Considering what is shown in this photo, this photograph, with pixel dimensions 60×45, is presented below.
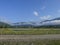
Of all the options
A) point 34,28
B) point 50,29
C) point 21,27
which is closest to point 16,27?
point 21,27

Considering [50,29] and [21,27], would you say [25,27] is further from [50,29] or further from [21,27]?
[50,29]

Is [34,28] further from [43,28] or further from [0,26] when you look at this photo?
[0,26]

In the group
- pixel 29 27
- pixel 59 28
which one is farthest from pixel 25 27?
pixel 59 28

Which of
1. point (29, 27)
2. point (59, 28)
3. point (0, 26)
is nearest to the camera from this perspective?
point (59, 28)

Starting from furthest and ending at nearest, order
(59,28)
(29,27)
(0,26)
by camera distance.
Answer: (0,26)
(29,27)
(59,28)

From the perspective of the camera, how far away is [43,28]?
39.6 metres

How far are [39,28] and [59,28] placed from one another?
5.21 m

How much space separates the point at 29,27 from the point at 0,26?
898cm

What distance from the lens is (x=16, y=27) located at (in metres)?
37.1

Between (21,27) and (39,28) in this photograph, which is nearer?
(21,27)

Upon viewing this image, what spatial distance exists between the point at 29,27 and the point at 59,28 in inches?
240

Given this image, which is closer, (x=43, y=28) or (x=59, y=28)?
(x=59, y=28)

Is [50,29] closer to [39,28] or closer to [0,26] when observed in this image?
[39,28]

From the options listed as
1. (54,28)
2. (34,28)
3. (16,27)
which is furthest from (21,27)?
(54,28)
